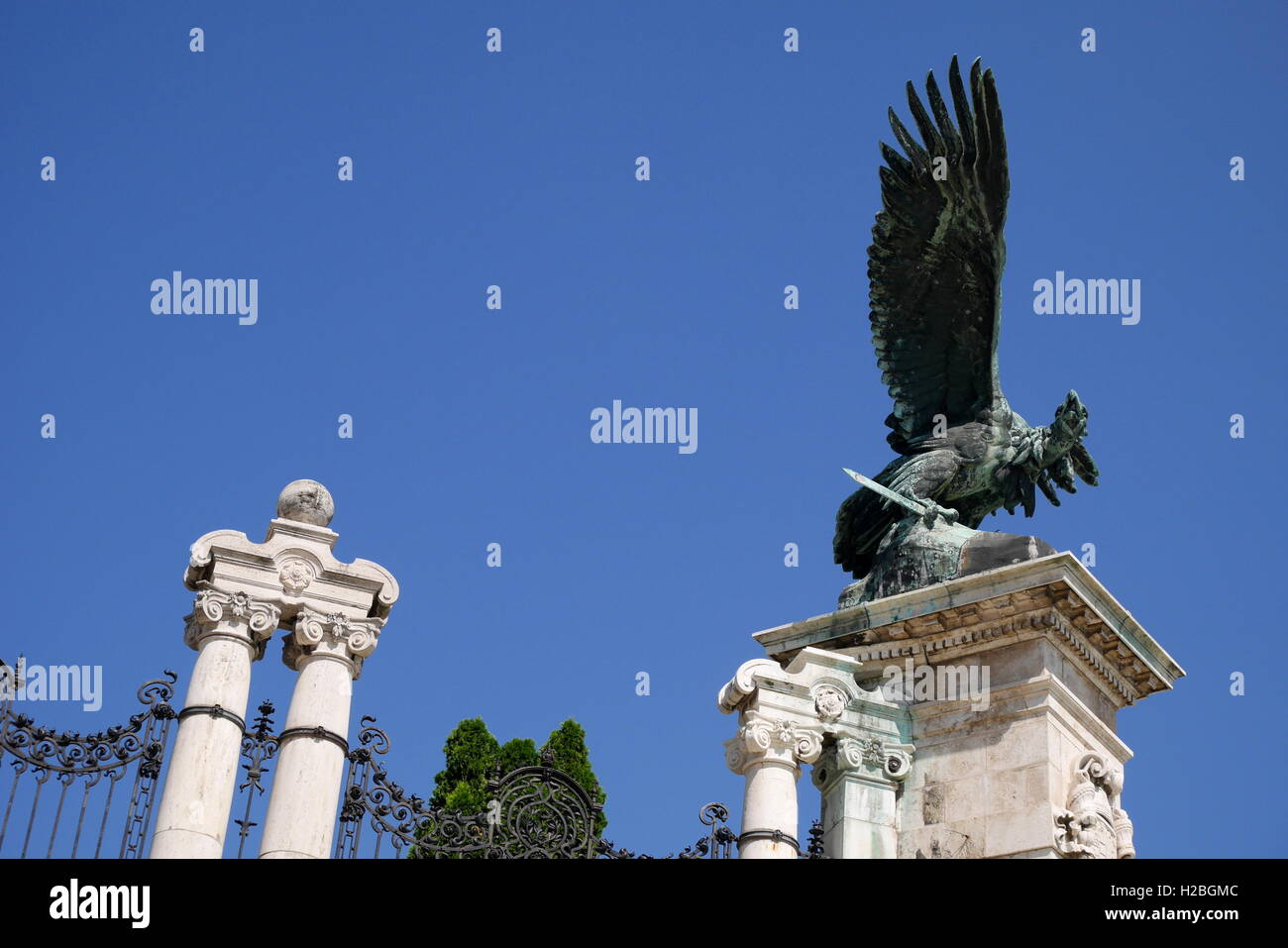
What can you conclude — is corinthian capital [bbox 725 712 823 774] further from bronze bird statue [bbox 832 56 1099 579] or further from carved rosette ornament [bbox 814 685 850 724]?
bronze bird statue [bbox 832 56 1099 579]

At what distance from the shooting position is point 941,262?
1708 centimetres

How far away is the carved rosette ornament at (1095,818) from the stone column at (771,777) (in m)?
1.78

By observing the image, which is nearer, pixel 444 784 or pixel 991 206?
pixel 991 206

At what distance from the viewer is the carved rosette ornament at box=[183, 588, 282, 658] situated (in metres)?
14.3

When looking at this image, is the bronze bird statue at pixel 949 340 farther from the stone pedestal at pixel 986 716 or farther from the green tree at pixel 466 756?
the green tree at pixel 466 756

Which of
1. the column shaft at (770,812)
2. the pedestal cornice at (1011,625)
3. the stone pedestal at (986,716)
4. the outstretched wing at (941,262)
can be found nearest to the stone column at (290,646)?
the column shaft at (770,812)

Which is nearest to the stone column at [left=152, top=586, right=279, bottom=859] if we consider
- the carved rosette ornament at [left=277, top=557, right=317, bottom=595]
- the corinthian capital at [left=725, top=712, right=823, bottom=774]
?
the carved rosette ornament at [left=277, top=557, right=317, bottom=595]

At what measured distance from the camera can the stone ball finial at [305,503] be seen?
14891mm

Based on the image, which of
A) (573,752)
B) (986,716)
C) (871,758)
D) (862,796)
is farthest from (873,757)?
(573,752)

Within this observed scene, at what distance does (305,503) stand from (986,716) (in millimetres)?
4977
